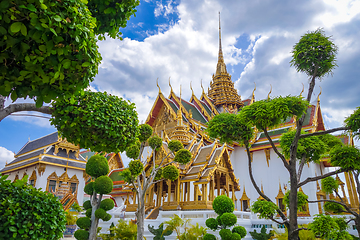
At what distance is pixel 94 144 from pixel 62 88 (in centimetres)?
139

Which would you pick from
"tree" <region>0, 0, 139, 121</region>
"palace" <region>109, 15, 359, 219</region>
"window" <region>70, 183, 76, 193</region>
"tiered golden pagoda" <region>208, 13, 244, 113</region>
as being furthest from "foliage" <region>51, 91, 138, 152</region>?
"tiered golden pagoda" <region>208, 13, 244, 113</region>

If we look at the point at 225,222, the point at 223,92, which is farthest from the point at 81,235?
the point at 223,92

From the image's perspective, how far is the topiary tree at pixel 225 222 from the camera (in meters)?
6.52

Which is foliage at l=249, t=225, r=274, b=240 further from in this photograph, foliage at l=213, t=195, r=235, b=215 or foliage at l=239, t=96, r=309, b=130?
foliage at l=239, t=96, r=309, b=130

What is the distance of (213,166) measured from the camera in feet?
31.3

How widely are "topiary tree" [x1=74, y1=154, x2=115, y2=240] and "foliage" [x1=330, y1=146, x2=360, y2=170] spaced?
6.54 metres

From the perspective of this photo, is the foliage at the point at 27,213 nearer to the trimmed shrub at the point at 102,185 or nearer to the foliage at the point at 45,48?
the foliage at the point at 45,48

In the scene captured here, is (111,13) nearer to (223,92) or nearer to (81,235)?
(81,235)

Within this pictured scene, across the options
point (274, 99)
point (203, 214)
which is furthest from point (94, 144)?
point (203, 214)

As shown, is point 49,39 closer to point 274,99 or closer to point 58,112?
point 58,112

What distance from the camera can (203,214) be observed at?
27.9 ft

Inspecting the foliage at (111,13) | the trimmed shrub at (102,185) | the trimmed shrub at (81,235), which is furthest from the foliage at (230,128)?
the trimmed shrub at (81,235)

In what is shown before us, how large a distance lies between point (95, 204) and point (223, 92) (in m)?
18.8

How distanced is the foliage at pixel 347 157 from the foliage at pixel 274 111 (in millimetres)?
1747
